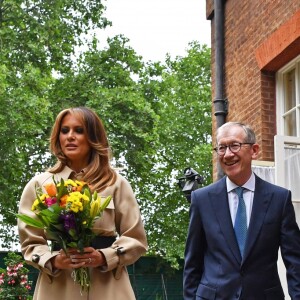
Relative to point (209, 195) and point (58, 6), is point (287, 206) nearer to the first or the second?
point (209, 195)

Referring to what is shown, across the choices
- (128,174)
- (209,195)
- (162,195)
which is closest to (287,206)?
(209,195)

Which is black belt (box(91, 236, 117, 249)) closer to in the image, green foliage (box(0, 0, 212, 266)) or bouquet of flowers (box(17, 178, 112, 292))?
bouquet of flowers (box(17, 178, 112, 292))

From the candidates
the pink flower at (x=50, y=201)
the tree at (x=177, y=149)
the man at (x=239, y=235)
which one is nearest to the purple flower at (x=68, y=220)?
the pink flower at (x=50, y=201)

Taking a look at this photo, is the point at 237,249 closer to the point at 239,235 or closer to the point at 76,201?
the point at 239,235

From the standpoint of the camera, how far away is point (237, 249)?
15.2 feet

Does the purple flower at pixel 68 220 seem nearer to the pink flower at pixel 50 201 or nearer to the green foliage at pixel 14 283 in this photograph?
the pink flower at pixel 50 201

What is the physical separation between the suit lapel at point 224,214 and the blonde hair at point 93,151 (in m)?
0.74

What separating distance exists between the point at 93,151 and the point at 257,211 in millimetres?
1054

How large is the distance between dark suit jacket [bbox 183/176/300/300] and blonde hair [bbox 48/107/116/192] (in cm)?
73

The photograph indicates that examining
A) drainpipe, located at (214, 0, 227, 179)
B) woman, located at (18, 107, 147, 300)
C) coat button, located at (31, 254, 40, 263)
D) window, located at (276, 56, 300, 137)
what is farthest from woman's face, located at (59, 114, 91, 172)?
drainpipe, located at (214, 0, 227, 179)

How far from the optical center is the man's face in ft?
15.5

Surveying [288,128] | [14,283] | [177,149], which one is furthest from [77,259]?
[177,149]

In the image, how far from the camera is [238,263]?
15.1 feet

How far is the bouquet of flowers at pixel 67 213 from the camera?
3.88m
